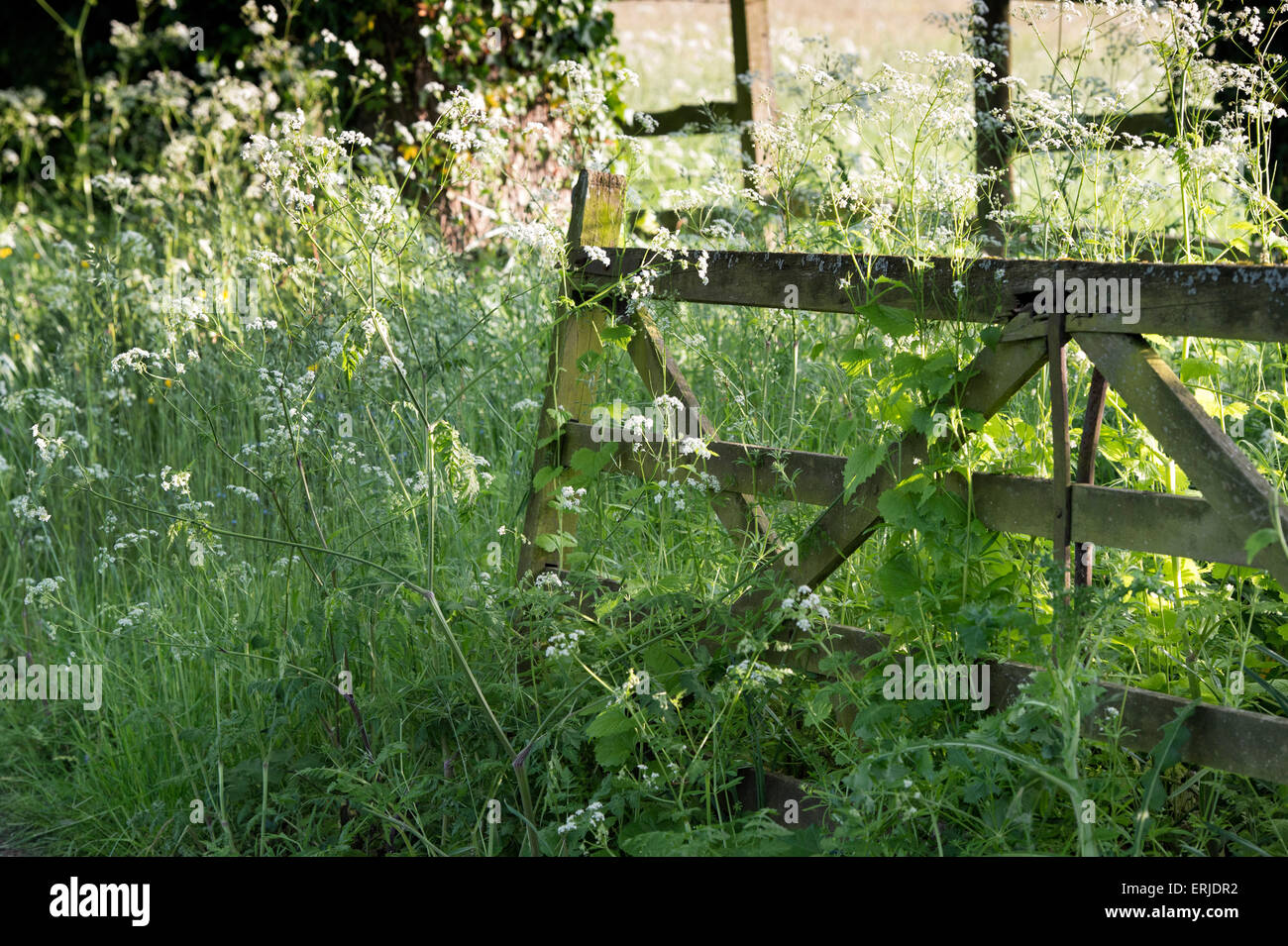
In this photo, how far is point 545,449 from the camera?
3896 millimetres

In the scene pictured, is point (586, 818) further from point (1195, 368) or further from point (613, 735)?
point (1195, 368)

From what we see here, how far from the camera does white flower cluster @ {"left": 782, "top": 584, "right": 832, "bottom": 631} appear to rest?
2.86 meters

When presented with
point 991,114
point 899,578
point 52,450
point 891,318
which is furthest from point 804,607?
point 991,114

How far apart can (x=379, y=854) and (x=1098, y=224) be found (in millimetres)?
2895

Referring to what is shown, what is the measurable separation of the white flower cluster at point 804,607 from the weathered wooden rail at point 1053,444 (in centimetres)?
8

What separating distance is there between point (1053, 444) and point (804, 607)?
709 mm

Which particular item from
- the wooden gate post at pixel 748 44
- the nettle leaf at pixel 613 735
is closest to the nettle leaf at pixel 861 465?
the nettle leaf at pixel 613 735

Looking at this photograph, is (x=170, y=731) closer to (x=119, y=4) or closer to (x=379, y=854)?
(x=379, y=854)

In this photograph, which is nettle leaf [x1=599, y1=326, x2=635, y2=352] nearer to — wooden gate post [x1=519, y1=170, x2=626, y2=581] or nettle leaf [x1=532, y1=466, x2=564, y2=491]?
wooden gate post [x1=519, y1=170, x2=626, y2=581]

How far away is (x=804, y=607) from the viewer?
2877mm

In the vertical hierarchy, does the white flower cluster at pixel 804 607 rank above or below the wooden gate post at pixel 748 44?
below

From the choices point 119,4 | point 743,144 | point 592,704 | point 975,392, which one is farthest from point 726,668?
point 119,4

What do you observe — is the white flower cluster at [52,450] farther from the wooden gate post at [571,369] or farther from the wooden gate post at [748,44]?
the wooden gate post at [748,44]

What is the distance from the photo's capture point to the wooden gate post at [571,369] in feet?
12.5
